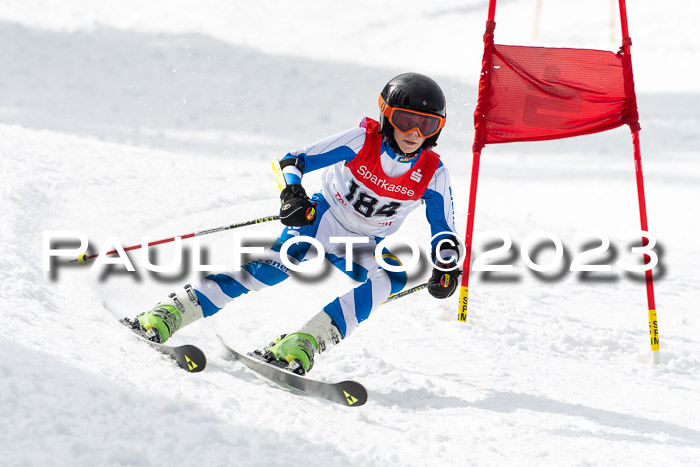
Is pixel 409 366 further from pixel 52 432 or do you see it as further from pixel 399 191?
pixel 52 432

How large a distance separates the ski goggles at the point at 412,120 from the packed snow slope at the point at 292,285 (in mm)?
1286

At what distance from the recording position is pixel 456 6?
2014cm

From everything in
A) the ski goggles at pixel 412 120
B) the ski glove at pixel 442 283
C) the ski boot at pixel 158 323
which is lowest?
the ski boot at pixel 158 323

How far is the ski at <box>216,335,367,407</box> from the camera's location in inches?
121

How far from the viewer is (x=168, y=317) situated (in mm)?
3523

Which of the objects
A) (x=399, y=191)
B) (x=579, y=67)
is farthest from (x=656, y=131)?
(x=399, y=191)

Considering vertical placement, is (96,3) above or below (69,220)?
above

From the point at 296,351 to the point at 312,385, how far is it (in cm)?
22

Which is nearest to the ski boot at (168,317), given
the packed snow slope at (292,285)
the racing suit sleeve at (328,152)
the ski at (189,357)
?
the packed snow slope at (292,285)

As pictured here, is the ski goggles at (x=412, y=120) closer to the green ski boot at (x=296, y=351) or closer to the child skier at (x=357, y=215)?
the child skier at (x=357, y=215)

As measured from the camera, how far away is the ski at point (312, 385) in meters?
3.08

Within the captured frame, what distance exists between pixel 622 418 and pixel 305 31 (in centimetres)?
1611

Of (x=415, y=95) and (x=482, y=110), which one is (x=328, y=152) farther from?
(x=482, y=110)

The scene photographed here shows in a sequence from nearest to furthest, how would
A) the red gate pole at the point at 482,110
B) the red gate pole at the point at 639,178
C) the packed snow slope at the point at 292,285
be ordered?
1. the packed snow slope at the point at 292,285
2. the red gate pole at the point at 639,178
3. the red gate pole at the point at 482,110
